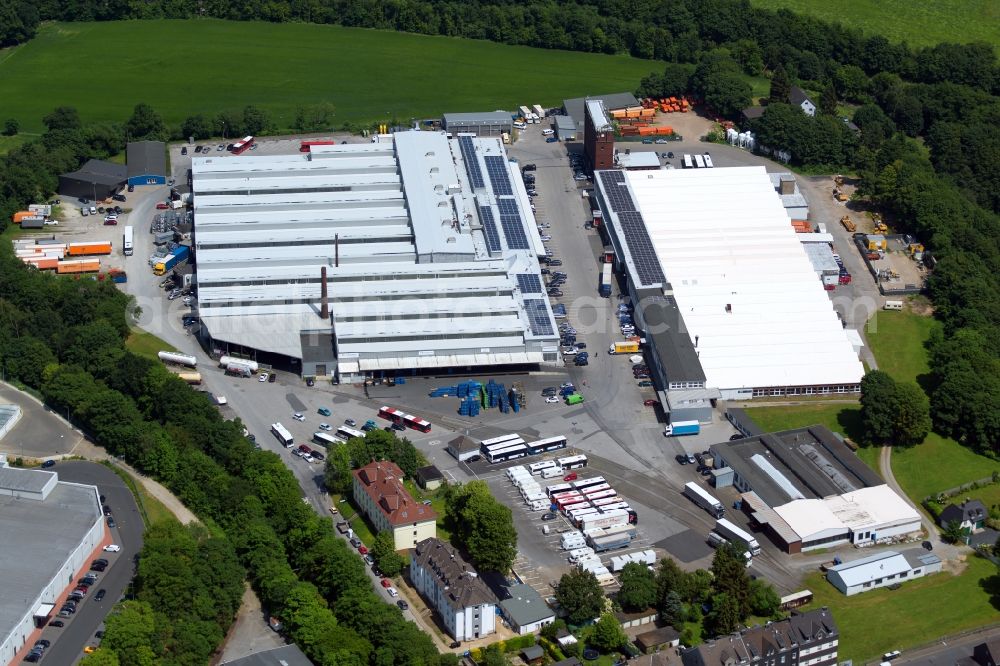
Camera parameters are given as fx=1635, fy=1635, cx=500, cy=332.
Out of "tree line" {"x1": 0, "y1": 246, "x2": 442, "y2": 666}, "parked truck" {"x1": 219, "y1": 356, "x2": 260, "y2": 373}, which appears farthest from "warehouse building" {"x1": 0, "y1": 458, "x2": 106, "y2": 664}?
"parked truck" {"x1": 219, "y1": 356, "x2": 260, "y2": 373}

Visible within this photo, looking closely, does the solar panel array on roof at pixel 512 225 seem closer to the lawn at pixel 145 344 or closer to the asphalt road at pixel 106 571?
the lawn at pixel 145 344

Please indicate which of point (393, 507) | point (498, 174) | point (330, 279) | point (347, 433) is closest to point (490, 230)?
point (498, 174)

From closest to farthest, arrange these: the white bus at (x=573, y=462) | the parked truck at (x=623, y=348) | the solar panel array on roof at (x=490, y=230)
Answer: the white bus at (x=573, y=462), the parked truck at (x=623, y=348), the solar panel array on roof at (x=490, y=230)

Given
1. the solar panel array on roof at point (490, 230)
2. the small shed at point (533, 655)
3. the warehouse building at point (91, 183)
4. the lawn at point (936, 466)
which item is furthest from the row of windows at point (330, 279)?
the small shed at point (533, 655)

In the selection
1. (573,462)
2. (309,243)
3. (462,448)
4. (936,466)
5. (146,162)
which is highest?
(309,243)

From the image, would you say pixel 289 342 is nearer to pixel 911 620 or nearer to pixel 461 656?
pixel 461 656

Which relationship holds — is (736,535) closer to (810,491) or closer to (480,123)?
(810,491)

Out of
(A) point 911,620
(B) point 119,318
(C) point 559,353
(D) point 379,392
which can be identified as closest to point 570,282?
(C) point 559,353

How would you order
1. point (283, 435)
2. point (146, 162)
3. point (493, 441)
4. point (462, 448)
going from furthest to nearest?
1. point (146, 162)
2. point (283, 435)
3. point (493, 441)
4. point (462, 448)
